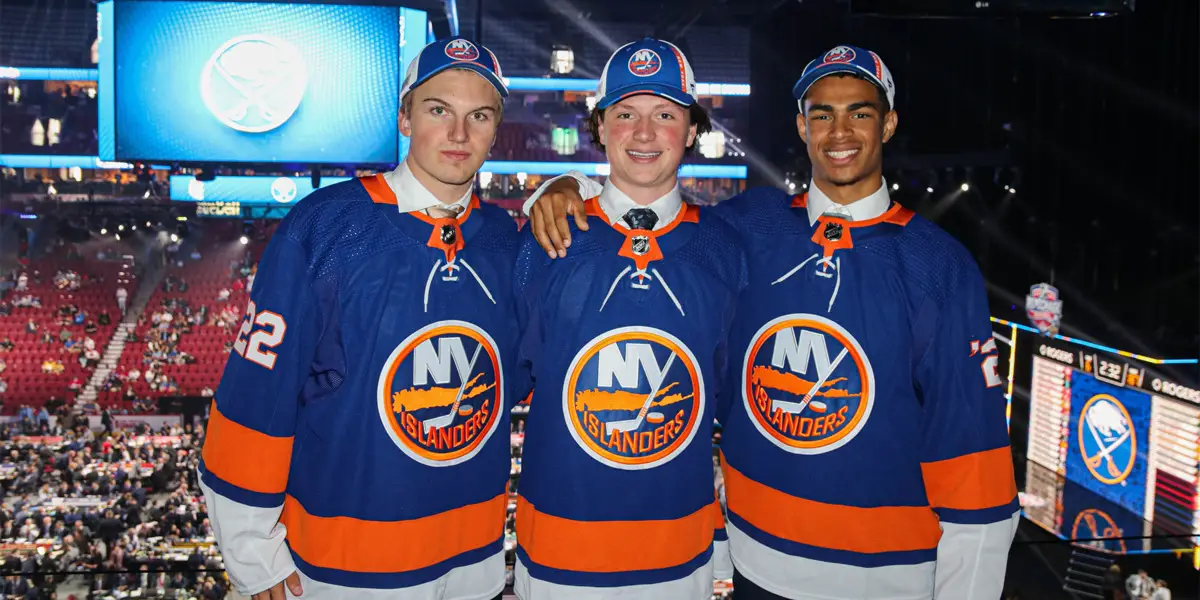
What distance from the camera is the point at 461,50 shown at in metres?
1.86

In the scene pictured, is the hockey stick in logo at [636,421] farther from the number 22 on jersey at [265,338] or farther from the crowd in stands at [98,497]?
the crowd in stands at [98,497]

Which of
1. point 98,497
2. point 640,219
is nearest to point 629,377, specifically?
point 640,219

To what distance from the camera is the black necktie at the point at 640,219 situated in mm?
1876

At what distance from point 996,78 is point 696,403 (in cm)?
815

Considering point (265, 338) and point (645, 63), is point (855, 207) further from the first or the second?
point (265, 338)

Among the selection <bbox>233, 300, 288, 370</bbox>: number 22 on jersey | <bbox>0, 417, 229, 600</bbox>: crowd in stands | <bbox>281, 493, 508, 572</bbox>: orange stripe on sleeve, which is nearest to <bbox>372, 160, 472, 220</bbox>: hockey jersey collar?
<bbox>233, 300, 288, 370</bbox>: number 22 on jersey

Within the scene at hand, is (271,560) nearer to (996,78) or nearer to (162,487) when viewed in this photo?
(996,78)

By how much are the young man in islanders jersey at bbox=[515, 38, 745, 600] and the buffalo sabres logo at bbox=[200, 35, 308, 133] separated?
9.98 m

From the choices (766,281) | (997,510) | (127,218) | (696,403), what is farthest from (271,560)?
(127,218)

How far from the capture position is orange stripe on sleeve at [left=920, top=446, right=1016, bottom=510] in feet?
6.11

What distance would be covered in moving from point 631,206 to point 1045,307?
9.17 meters

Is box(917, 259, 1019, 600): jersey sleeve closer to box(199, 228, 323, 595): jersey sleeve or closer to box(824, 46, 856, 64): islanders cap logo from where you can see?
box(824, 46, 856, 64): islanders cap logo

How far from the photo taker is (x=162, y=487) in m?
10.9

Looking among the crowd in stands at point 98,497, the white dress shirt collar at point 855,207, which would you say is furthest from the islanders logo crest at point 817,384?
the crowd in stands at point 98,497
